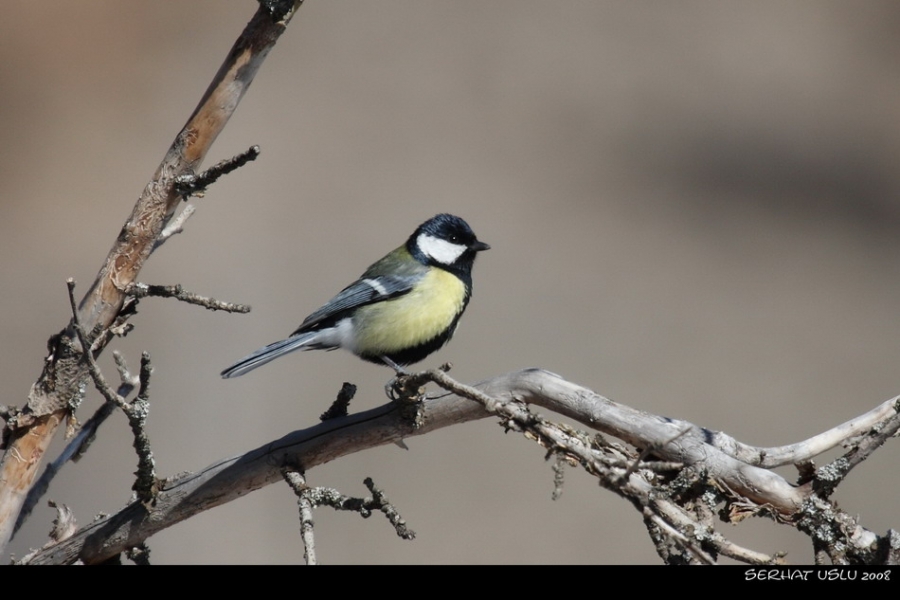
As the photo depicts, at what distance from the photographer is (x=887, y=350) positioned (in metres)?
5.61

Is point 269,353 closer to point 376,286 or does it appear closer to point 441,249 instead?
point 376,286

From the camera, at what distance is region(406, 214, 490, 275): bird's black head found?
3070 millimetres

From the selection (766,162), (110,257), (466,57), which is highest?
(466,57)

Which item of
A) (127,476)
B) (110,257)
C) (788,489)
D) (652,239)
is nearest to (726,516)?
(788,489)

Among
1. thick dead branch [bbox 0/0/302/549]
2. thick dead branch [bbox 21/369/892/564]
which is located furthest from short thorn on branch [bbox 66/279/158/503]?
thick dead branch [bbox 21/369/892/564]

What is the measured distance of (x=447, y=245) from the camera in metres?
3.12

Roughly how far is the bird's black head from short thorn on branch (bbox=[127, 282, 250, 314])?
138 centimetres

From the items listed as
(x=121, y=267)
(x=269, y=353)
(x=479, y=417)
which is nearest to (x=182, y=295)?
(x=121, y=267)

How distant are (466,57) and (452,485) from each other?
2631mm

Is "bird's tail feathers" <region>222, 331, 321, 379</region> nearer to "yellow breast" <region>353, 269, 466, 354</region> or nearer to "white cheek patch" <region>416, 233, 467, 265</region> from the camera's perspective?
"yellow breast" <region>353, 269, 466, 354</region>

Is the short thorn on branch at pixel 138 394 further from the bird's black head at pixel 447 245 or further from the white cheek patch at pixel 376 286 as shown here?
the bird's black head at pixel 447 245

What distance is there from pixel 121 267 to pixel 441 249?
4.85ft

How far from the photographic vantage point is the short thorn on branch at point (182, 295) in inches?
66.9

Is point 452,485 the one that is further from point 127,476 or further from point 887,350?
point 887,350
